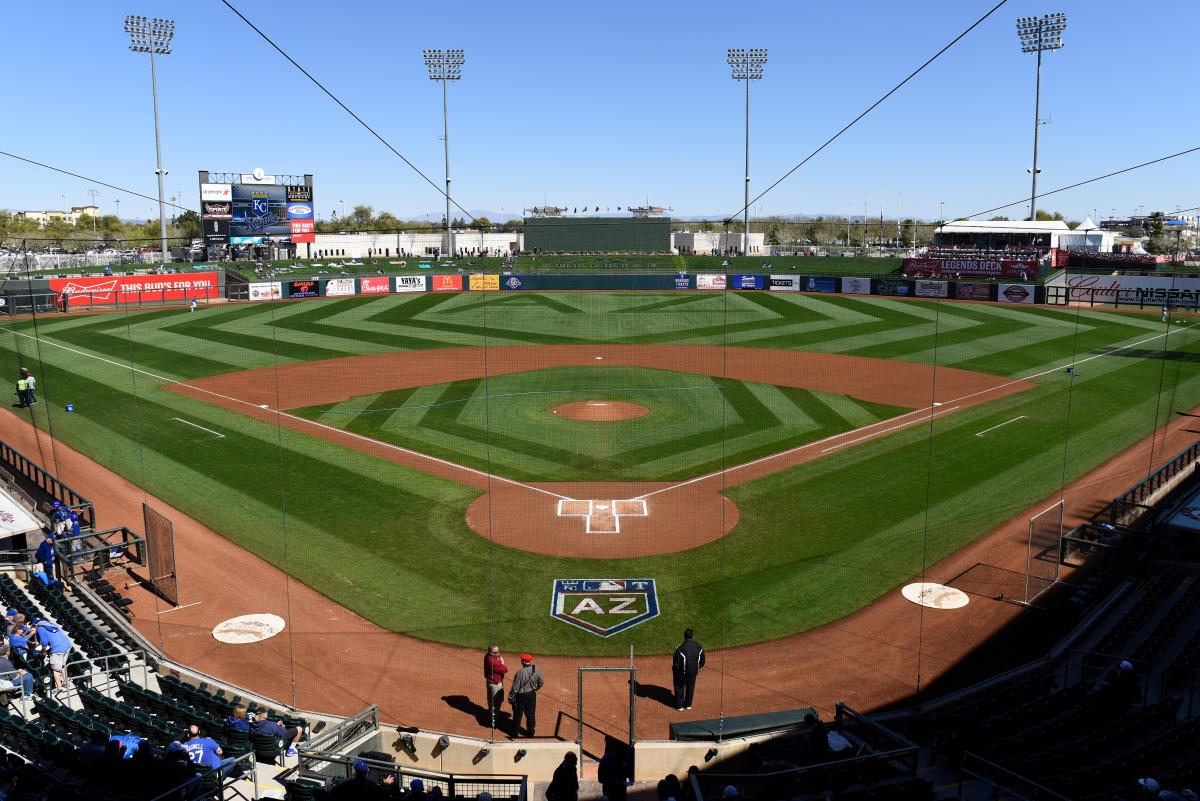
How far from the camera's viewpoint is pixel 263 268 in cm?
6812

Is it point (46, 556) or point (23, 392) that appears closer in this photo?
point (46, 556)

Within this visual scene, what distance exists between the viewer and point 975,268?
2474 inches

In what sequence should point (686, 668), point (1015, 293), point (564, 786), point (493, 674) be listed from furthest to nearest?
point (1015, 293), point (686, 668), point (493, 674), point (564, 786)

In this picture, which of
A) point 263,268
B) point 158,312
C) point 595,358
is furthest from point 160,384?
point 263,268

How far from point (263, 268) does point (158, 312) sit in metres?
13.4

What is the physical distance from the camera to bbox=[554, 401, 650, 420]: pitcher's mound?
98.2ft

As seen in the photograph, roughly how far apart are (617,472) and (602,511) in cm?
324

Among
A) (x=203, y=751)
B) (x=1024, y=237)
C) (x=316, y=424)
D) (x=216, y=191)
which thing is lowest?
(x=316, y=424)

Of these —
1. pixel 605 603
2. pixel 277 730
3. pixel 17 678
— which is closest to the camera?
pixel 277 730

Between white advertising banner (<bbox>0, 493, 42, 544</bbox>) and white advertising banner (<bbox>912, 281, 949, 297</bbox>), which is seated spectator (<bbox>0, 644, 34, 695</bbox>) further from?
white advertising banner (<bbox>912, 281, 949, 297</bbox>)

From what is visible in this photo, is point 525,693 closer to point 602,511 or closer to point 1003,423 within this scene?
point 602,511

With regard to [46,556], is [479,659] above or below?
below

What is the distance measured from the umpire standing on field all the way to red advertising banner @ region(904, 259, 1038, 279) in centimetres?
5768

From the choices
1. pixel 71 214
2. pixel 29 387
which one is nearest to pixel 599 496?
pixel 29 387
